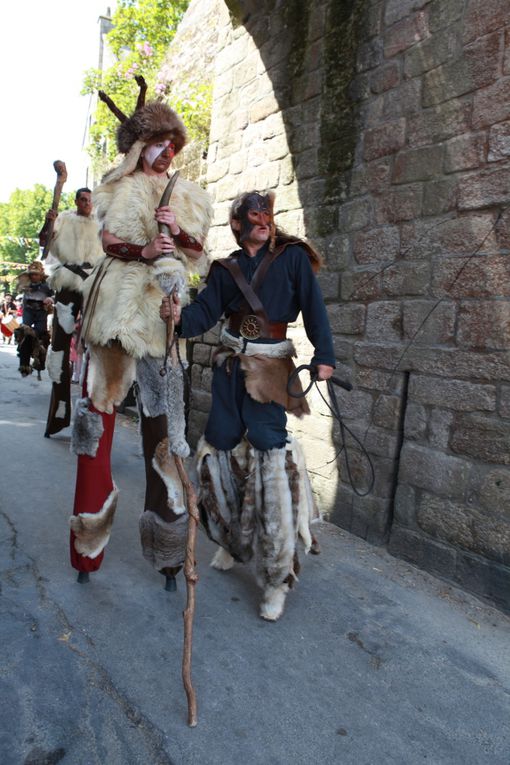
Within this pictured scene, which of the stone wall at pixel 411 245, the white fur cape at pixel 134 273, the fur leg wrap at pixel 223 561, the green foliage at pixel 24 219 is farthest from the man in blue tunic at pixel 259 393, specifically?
the green foliage at pixel 24 219

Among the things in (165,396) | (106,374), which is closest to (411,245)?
(165,396)

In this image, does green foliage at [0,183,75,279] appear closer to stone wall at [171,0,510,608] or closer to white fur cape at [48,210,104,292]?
white fur cape at [48,210,104,292]

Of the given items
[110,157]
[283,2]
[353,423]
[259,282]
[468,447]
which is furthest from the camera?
[110,157]

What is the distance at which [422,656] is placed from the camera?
2.50 meters

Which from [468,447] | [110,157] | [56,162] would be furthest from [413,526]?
[110,157]

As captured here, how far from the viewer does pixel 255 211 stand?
2.78 metres

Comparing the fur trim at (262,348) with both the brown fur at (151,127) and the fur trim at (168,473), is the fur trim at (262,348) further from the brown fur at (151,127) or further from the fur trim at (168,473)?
the brown fur at (151,127)

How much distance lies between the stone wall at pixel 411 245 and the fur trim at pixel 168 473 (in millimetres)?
1390

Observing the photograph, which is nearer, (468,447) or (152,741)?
(152,741)

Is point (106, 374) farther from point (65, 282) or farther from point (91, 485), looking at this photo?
point (65, 282)

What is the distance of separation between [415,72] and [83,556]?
3.32m

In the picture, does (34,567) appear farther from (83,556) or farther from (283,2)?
(283,2)

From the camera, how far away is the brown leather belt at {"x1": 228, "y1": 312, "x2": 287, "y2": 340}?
281cm

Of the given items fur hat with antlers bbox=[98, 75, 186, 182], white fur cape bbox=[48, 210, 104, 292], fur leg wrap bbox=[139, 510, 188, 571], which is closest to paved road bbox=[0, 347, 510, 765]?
fur leg wrap bbox=[139, 510, 188, 571]
